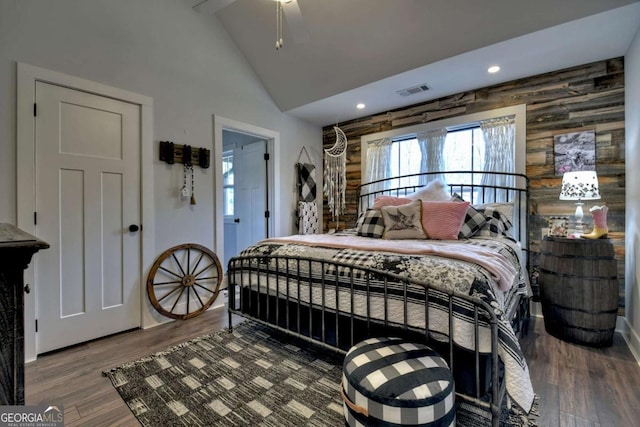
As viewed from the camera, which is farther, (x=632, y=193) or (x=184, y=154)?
(x=184, y=154)

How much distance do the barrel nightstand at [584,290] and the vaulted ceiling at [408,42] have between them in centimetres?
164

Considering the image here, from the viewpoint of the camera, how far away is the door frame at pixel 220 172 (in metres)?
3.32

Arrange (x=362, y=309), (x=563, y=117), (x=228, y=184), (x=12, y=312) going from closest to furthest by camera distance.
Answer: (x=12, y=312) < (x=362, y=309) < (x=563, y=117) < (x=228, y=184)

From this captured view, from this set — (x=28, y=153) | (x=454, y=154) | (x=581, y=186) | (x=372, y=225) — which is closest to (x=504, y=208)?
(x=581, y=186)

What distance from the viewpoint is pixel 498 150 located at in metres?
3.22

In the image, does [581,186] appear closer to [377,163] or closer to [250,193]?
[377,163]

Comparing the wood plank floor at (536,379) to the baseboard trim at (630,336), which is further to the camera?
the baseboard trim at (630,336)

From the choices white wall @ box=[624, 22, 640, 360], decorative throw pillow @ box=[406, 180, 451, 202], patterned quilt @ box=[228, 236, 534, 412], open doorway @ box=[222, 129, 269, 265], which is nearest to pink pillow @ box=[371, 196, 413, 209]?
decorative throw pillow @ box=[406, 180, 451, 202]

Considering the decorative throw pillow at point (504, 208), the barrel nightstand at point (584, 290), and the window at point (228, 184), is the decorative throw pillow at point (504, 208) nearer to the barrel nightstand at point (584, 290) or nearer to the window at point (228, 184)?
the barrel nightstand at point (584, 290)

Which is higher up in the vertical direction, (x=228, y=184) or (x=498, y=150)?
(x=498, y=150)

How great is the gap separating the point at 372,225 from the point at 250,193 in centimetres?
217

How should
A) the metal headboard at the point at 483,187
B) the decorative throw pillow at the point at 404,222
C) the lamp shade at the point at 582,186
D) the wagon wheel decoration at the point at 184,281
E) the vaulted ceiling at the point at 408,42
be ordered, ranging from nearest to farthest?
the vaulted ceiling at the point at 408,42 < the lamp shade at the point at 582,186 < the decorative throw pillow at the point at 404,222 < the wagon wheel decoration at the point at 184,281 < the metal headboard at the point at 483,187

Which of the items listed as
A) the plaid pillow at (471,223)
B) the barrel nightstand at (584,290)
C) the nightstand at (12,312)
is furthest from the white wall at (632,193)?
the nightstand at (12,312)

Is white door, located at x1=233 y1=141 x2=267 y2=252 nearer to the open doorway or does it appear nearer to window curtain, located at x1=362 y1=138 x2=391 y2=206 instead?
the open doorway
